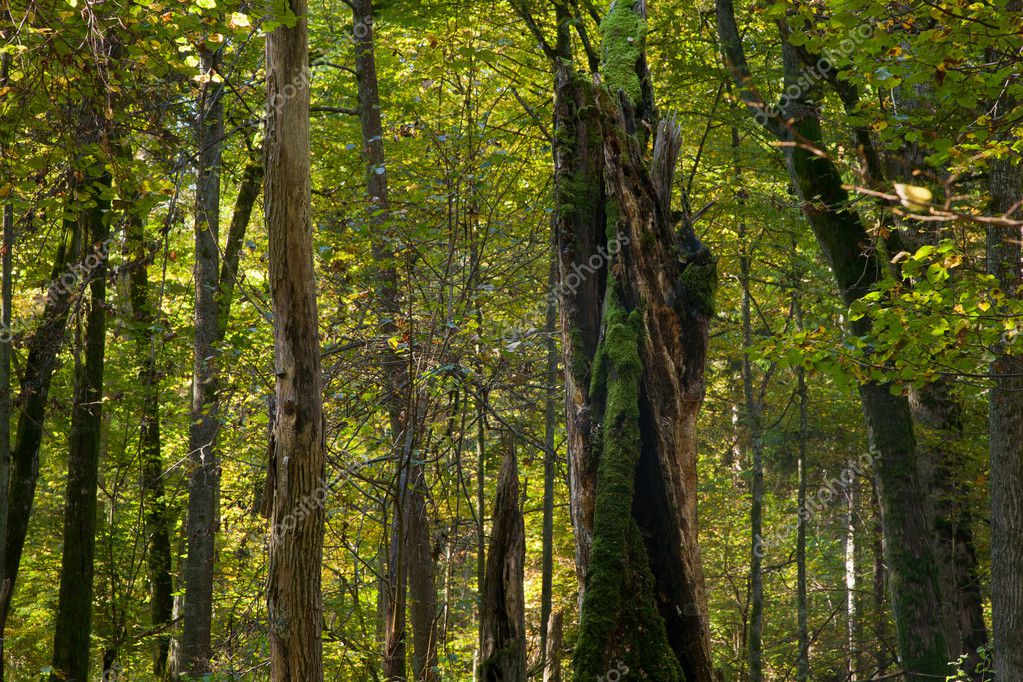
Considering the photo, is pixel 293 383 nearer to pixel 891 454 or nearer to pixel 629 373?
pixel 629 373

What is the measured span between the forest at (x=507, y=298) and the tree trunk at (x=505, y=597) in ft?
0.07

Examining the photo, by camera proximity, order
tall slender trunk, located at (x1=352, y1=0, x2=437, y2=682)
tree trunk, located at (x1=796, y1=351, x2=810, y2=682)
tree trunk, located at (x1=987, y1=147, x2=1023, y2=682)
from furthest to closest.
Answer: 1. tree trunk, located at (x1=796, y1=351, x2=810, y2=682)
2. tree trunk, located at (x1=987, y1=147, x2=1023, y2=682)
3. tall slender trunk, located at (x1=352, y1=0, x2=437, y2=682)

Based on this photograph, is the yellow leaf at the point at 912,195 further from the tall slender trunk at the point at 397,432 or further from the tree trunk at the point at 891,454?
the tree trunk at the point at 891,454

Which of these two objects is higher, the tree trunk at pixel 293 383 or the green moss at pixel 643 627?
the tree trunk at pixel 293 383

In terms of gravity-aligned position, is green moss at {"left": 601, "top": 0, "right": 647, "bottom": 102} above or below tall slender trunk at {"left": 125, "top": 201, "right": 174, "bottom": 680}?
above

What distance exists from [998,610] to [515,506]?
176 inches

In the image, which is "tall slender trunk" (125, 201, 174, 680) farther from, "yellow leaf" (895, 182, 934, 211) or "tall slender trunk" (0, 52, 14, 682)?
"yellow leaf" (895, 182, 934, 211)

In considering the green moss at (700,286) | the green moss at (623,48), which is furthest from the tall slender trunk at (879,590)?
the green moss at (623,48)

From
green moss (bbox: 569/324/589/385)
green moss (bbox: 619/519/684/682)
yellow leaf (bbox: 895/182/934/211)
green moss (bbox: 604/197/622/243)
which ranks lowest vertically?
green moss (bbox: 619/519/684/682)

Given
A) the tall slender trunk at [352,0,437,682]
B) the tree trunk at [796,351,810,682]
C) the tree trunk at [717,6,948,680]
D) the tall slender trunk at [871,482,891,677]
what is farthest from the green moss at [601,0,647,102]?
the tall slender trunk at [871,482,891,677]

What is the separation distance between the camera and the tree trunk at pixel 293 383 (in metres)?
5.79

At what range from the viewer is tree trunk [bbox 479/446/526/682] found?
5.25m

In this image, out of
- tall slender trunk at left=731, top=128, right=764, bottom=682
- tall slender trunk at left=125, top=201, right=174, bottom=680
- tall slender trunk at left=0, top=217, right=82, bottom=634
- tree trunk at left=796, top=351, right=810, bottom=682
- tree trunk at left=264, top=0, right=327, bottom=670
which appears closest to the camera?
tree trunk at left=264, top=0, right=327, bottom=670

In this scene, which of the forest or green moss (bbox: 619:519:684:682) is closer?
green moss (bbox: 619:519:684:682)
